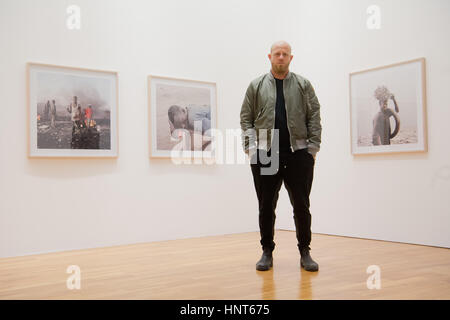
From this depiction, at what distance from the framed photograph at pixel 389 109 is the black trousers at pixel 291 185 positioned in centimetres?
225

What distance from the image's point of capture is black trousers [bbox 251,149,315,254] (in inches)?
163

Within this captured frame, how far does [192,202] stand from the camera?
6.86 m

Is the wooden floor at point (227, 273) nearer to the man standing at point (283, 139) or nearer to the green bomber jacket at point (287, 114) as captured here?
the man standing at point (283, 139)

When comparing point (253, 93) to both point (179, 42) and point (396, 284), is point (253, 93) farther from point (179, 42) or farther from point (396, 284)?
point (179, 42)

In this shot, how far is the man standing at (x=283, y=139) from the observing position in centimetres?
414

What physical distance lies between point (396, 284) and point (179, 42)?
15.3 ft

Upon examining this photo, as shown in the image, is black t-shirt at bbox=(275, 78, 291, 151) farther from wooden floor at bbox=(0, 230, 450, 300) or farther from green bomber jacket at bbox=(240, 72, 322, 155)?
wooden floor at bbox=(0, 230, 450, 300)

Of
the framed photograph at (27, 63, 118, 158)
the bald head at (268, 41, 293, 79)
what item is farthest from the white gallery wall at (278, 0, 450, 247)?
the framed photograph at (27, 63, 118, 158)

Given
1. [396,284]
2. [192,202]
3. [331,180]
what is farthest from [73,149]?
[396,284]

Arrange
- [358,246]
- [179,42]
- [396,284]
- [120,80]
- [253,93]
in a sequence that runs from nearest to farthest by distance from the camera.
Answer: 1. [396,284]
2. [253,93]
3. [358,246]
4. [120,80]
5. [179,42]

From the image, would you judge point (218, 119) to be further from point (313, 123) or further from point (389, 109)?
point (313, 123)

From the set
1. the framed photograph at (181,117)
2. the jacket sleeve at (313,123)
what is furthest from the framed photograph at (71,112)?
the jacket sleeve at (313,123)

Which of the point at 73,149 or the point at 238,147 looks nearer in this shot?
the point at 73,149

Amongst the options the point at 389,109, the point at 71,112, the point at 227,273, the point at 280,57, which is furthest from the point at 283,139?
the point at 71,112
